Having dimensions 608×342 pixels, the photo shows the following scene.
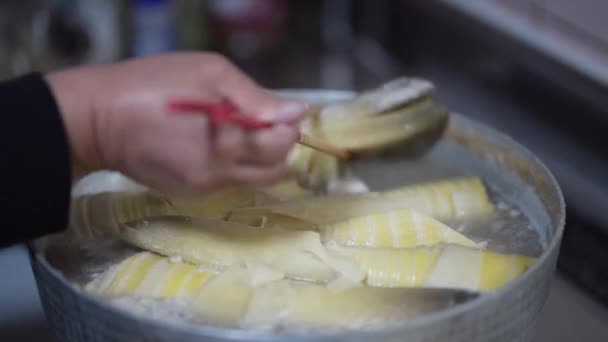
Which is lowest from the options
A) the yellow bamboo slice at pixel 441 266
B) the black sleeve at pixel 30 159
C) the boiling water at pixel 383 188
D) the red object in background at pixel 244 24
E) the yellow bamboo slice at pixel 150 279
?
the red object in background at pixel 244 24

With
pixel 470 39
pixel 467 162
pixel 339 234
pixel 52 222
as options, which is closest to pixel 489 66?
pixel 470 39

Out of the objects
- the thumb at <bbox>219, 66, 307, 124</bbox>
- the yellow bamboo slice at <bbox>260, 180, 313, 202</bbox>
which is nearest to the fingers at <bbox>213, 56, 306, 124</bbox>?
the thumb at <bbox>219, 66, 307, 124</bbox>

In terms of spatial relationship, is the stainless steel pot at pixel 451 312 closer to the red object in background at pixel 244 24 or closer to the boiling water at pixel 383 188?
the boiling water at pixel 383 188

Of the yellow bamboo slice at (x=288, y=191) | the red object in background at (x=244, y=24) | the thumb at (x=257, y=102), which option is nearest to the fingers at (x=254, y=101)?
the thumb at (x=257, y=102)

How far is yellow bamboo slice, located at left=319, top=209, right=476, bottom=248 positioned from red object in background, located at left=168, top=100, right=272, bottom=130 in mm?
94

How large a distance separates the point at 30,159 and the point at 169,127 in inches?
2.3

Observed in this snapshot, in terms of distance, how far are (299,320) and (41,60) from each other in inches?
25.4

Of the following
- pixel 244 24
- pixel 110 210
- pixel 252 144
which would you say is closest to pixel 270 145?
pixel 252 144

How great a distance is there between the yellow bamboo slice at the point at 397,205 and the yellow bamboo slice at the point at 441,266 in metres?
0.05

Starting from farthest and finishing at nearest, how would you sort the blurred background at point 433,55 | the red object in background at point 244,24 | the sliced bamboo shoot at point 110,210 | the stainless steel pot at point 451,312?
1. the red object in background at point 244,24
2. the blurred background at point 433,55
3. the sliced bamboo shoot at point 110,210
4. the stainless steel pot at point 451,312

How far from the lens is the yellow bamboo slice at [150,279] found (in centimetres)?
35

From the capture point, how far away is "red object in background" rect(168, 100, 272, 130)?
1.04 feet

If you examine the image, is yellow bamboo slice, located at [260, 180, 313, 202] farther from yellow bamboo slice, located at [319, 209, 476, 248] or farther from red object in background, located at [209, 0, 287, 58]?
red object in background, located at [209, 0, 287, 58]

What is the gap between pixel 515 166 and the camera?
45 centimetres
